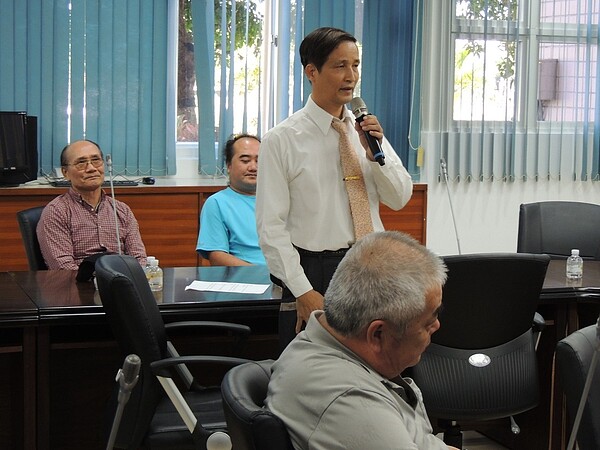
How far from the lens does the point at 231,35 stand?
18.0ft

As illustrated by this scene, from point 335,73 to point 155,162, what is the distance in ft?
9.30

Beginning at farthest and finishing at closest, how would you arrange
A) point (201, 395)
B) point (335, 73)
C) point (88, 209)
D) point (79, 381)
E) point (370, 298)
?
point (88, 209) → point (79, 381) → point (201, 395) → point (335, 73) → point (370, 298)

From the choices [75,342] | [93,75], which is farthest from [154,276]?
[93,75]

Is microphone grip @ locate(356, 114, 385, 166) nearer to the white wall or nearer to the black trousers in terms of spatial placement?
the black trousers

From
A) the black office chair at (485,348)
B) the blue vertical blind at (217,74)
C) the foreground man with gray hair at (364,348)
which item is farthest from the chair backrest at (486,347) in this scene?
the blue vertical blind at (217,74)

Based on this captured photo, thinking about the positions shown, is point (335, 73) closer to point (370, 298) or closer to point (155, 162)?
point (370, 298)

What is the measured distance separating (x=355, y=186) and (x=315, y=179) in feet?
0.41

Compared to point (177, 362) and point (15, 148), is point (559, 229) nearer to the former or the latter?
point (177, 362)

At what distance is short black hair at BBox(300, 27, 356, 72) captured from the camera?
2.72 m

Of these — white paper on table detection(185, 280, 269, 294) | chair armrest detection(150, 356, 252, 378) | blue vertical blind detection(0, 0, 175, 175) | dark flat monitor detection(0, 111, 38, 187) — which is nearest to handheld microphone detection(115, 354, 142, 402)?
chair armrest detection(150, 356, 252, 378)

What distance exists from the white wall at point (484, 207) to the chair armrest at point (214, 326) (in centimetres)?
305

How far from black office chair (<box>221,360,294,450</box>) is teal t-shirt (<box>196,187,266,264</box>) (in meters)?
2.28

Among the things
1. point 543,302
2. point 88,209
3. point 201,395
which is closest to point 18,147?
point 88,209

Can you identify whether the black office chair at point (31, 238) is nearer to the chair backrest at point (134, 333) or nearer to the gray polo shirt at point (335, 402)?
the chair backrest at point (134, 333)
